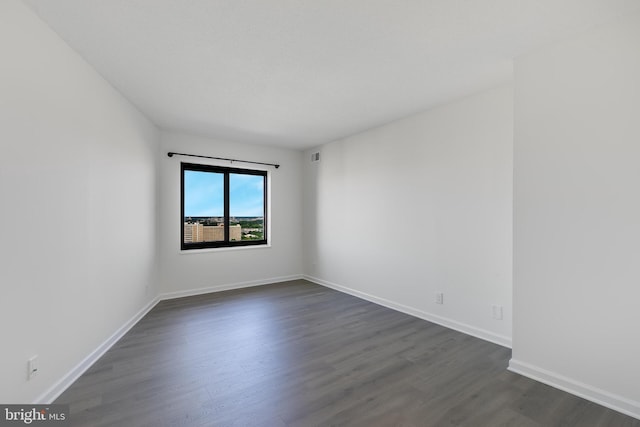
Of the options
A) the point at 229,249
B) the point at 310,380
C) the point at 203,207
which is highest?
the point at 203,207

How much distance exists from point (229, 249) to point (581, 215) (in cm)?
444

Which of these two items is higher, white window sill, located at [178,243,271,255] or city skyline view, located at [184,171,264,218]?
city skyline view, located at [184,171,264,218]

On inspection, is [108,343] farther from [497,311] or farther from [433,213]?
[497,311]

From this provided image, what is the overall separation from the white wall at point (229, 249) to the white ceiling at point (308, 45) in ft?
3.99

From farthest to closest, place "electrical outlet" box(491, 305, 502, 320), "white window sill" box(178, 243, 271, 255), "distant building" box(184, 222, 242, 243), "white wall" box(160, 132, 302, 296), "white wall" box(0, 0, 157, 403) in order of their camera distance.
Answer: "distant building" box(184, 222, 242, 243) < "white window sill" box(178, 243, 271, 255) < "white wall" box(160, 132, 302, 296) < "electrical outlet" box(491, 305, 502, 320) < "white wall" box(0, 0, 157, 403)

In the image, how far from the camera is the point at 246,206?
518cm

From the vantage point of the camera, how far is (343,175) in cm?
471

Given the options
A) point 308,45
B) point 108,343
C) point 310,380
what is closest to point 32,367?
point 108,343

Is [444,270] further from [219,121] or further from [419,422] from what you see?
[219,121]

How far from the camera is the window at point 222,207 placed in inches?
181

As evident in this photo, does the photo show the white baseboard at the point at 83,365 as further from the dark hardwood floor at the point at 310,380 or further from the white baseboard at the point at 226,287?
the white baseboard at the point at 226,287

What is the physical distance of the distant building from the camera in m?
4.58

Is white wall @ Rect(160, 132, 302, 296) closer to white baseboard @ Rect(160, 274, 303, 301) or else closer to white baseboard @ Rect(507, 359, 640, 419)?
white baseboard @ Rect(160, 274, 303, 301)

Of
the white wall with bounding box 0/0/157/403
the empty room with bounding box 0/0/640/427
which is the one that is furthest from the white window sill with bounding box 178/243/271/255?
the white wall with bounding box 0/0/157/403
